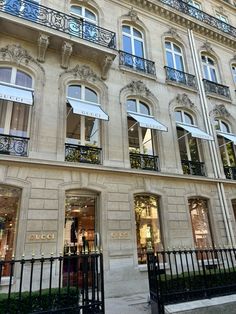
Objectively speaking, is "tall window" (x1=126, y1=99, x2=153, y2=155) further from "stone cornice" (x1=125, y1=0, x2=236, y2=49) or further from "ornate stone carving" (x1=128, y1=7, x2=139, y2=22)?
"stone cornice" (x1=125, y1=0, x2=236, y2=49)

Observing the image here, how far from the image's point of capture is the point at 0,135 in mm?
7949

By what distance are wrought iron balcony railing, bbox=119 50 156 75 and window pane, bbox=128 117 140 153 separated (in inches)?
115

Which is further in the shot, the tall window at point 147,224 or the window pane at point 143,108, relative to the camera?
the window pane at point 143,108

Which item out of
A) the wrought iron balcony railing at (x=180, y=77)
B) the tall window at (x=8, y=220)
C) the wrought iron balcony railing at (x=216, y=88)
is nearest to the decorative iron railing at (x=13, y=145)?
the tall window at (x=8, y=220)

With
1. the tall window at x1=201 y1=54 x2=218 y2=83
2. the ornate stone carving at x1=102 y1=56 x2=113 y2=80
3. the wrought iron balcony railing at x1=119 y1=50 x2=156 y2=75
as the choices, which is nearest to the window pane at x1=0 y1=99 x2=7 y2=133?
the ornate stone carving at x1=102 y1=56 x2=113 y2=80

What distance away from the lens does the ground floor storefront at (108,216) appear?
750cm

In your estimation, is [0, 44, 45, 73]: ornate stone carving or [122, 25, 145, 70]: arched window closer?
[0, 44, 45, 73]: ornate stone carving

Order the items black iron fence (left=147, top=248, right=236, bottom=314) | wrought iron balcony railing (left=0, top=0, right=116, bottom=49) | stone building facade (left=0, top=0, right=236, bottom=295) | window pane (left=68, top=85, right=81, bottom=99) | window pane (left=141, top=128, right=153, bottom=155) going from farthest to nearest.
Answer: window pane (left=141, top=128, right=153, bottom=155), window pane (left=68, top=85, right=81, bottom=99), wrought iron balcony railing (left=0, top=0, right=116, bottom=49), stone building facade (left=0, top=0, right=236, bottom=295), black iron fence (left=147, top=248, right=236, bottom=314)

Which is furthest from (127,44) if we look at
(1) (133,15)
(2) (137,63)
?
(1) (133,15)

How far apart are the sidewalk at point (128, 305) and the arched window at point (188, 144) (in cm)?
567

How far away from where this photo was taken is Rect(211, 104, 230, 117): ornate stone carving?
1330 centimetres

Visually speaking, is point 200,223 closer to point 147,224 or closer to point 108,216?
point 147,224

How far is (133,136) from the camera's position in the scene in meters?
10.7

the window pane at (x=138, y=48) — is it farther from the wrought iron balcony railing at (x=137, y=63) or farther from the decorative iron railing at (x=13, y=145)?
the decorative iron railing at (x=13, y=145)
